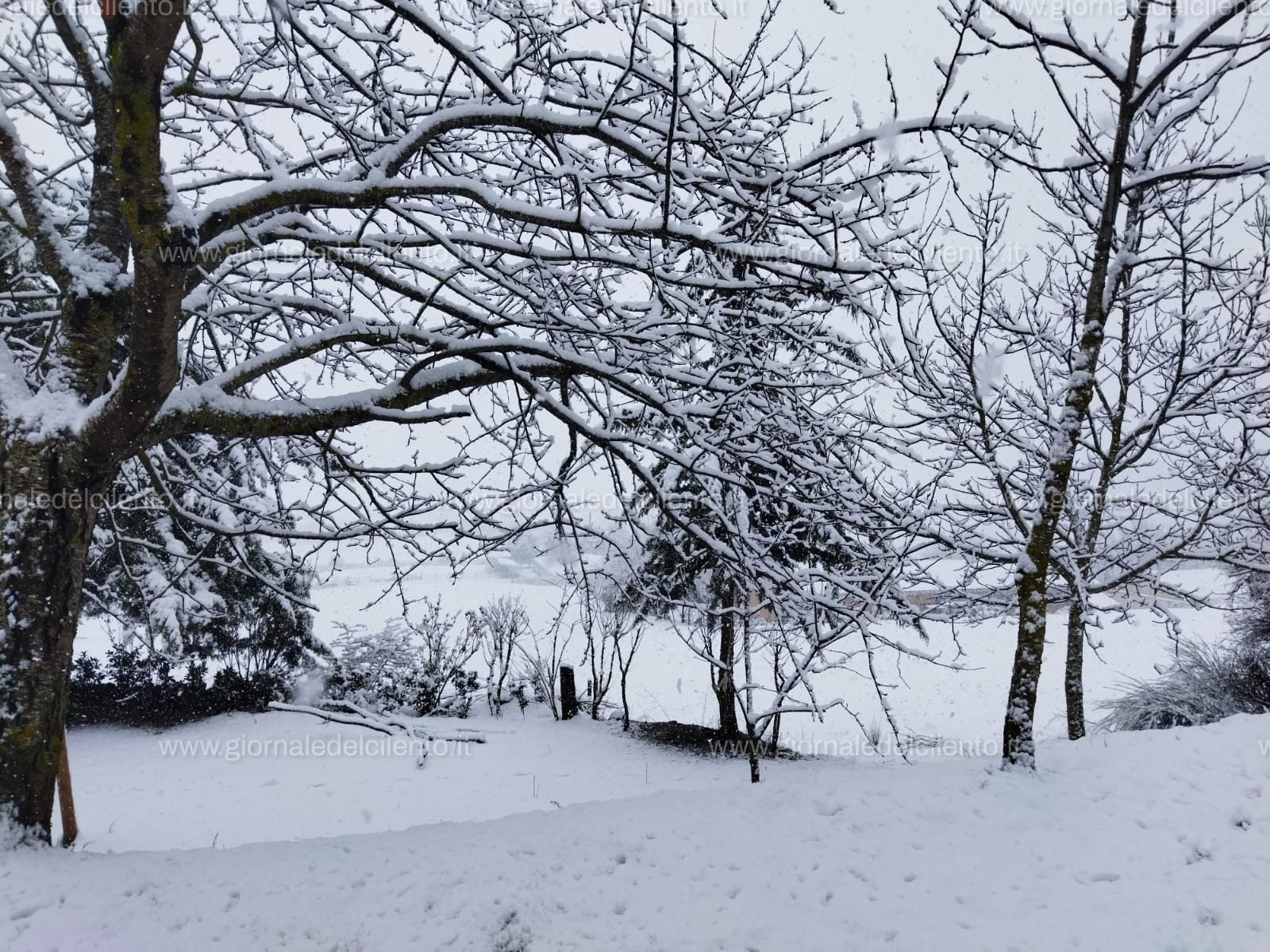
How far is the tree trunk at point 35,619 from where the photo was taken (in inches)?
149

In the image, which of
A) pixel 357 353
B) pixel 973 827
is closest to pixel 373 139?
pixel 357 353

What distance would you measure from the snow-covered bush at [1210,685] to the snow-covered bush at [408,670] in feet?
32.5

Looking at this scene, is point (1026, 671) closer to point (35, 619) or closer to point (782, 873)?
point (782, 873)

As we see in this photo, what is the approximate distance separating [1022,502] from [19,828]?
8489mm

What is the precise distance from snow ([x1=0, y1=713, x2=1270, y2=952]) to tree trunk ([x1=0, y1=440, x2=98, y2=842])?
0.39 meters

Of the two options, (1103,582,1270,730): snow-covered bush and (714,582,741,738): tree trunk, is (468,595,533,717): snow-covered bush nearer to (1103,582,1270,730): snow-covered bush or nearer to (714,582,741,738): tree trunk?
(714,582,741,738): tree trunk

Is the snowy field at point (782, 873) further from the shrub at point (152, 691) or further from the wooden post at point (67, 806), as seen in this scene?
the shrub at point (152, 691)

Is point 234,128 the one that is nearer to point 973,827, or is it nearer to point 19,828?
point 19,828

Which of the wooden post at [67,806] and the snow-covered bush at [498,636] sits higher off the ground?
the snow-covered bush at [498,636]

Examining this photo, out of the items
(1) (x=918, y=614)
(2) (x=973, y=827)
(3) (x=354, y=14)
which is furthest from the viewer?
(1) (x=918, y=614)

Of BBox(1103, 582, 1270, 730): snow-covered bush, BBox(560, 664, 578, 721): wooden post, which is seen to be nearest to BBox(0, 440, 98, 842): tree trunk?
BBox(560, 664, 578, 721): wooden post

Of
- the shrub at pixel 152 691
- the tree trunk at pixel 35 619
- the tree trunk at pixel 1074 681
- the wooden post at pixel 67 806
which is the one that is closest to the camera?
the tree trunk at pixel 35 619

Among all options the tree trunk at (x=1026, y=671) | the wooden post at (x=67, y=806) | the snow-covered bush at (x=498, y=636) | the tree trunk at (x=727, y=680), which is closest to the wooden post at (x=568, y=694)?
the snow-covered bush at (x=498, y=636)

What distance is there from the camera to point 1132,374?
8328mm
